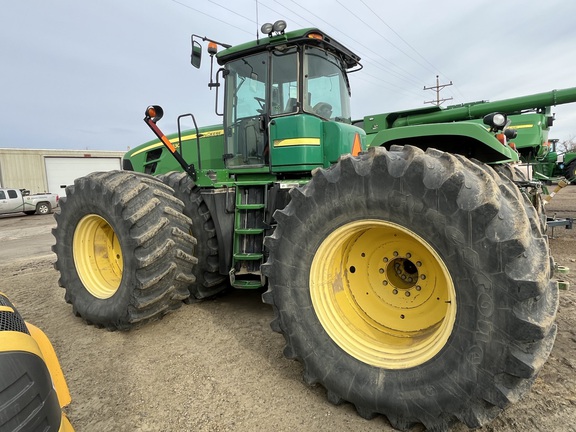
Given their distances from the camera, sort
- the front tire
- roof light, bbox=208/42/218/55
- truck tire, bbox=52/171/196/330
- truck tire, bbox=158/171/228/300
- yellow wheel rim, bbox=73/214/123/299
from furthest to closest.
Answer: the front tire, roof light, bbox=208/42/218/55, truck tire, bbox=158/171/228/300, yellow wheel rim, bbox=73/214/123/299, truck tire, bbox=52/171/196/330

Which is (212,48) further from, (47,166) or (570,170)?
(47,166)

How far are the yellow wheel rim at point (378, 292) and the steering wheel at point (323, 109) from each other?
181 cm

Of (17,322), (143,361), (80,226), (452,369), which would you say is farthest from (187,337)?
(452,369)

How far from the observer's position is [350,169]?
7.10ft

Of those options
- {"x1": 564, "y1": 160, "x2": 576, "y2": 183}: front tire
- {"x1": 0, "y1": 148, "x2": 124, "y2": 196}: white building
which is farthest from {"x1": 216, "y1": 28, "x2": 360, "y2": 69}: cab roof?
{"x1": 0, "y1": 148, "x2": 124, "y2": 196}: white building

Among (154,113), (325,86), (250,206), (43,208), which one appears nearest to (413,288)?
Result: (250,206)

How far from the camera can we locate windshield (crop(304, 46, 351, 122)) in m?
3.64

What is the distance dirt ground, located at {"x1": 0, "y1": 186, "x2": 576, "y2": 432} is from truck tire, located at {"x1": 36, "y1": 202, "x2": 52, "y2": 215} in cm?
1907

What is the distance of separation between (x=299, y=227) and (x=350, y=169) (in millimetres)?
498

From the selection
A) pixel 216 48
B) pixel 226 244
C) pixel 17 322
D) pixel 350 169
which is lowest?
pixel 226 244

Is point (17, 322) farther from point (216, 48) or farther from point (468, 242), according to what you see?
point (216, 48)

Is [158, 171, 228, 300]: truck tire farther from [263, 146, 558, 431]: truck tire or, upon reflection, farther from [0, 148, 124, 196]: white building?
[0, 148, 124, 196]: white building

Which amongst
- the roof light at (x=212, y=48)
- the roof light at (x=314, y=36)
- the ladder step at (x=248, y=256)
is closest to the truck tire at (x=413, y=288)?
the ladder step at (x=248, y=256)

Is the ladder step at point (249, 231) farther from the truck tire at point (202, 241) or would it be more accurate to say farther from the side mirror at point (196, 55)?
the side mirror at point (196, 55)
